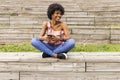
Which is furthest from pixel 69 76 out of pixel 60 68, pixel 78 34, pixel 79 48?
pixel 78 34

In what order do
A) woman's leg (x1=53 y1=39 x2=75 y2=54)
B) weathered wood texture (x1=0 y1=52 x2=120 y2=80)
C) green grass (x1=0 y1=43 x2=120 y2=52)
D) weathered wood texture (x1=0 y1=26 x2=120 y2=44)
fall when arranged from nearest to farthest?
weathered wood texture (x1=0 y1=52 x2=120 y2=80) → woman's leg (x1=53 y1=39 x2=75 y2=54) → green grass (x1=0 y1=43 x2=120 y2=52) → weathered wood texture (x1=0 y1=26 x2=120 y2=44)

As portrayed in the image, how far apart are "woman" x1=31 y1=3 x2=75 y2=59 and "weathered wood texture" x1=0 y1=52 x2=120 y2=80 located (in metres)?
0.22

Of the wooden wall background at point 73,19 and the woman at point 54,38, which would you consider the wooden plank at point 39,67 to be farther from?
the wooden wall background at point 73,19

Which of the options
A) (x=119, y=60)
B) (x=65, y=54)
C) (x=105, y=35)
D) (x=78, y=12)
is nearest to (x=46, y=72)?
(x=65, y=54)

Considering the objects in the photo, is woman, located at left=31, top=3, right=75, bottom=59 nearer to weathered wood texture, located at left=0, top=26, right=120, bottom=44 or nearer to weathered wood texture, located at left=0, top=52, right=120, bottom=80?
weathered wood texture, located at left=0, top=52, right=120, bottom=80

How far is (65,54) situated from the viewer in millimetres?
6762

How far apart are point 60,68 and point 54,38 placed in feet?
2.08

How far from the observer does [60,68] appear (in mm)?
6664

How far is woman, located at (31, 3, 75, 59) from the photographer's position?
22.9ft

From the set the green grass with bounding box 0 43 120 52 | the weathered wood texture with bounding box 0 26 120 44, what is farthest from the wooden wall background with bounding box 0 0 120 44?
the green grass with bounding box 0 43 120 52

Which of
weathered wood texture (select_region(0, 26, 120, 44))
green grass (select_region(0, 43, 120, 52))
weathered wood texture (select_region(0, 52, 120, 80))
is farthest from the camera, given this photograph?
weathered wood texture (select_region(0, 26, 120, 44))

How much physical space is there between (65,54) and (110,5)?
8.65 m

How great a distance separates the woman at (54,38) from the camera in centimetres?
698

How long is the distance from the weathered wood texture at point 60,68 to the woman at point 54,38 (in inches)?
8.8
